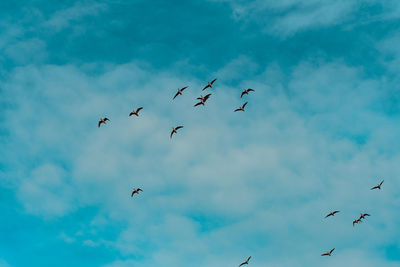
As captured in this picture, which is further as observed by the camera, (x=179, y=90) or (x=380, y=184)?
(x=380, y=184)

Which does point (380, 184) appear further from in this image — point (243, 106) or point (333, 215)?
point (243, 106)

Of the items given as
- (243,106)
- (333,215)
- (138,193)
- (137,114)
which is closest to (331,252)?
(333,215)

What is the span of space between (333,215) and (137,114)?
62.5 meters

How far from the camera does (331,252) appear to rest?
129 metres

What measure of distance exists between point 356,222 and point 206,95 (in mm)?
55200

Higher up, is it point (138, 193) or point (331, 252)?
point (138, 193)

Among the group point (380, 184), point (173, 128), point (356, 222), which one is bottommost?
point (356, 222)

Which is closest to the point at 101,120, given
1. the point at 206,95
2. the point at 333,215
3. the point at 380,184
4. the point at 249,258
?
the point at 206,95

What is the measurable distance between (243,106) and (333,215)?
1630 inches

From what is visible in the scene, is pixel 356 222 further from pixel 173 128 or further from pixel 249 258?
pixel 173 128

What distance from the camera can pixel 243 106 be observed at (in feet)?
391

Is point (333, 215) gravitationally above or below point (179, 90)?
below

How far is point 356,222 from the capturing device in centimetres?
12450

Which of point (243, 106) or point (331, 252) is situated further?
point (331, 252)
